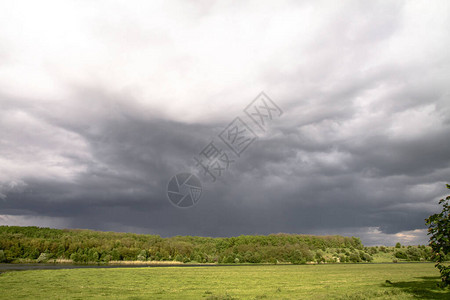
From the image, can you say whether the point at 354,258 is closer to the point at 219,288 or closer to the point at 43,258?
the point at 219,288

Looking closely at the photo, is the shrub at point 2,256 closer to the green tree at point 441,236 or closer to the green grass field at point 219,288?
the green grass field at point 219,288

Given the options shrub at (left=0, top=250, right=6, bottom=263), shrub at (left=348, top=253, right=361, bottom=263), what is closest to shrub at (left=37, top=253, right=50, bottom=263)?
shrub at (left=0, top=250, right=6, bottom=263)

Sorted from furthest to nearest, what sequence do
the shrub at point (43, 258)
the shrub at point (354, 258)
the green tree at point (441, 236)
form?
1. the shrub at point (354, 258)
2. the shrub at point (43, 258)
3. the green tree at point (441, 236)

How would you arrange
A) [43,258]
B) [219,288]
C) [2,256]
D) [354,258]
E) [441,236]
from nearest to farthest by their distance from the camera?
[441,236] < [219,288] < [2,256] < [43,258] < [354,258]

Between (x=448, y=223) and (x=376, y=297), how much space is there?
13.1 metres

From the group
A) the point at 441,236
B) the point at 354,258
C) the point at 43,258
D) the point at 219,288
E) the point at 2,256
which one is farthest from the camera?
the point at 354,258

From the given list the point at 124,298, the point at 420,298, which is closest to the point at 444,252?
the point at 420,298

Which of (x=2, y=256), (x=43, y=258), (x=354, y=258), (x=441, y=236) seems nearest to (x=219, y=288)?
(x=441, y=236)

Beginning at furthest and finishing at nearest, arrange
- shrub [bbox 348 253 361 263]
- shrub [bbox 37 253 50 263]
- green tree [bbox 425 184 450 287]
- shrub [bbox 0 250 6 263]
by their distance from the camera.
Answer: shrub [bbox 348 253 361 263]
shrub [bbox 37 253 50 263]
shrub [bbox 0 250 6 263]
green tree [bbox 425 184 450 287]

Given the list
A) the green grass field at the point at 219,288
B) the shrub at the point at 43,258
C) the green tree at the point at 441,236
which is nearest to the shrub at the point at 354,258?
the green grass field at the point at 219,288

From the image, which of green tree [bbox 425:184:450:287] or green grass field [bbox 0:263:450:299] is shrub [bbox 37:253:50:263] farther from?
green tree [bbox 425:184:450:287]

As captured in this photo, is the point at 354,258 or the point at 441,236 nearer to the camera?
the point at 441,236

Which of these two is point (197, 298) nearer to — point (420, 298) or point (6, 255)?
point (420, 298)

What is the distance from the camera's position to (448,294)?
110ft
